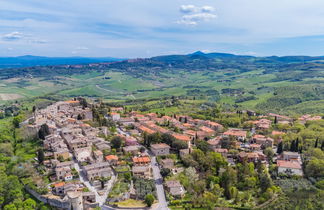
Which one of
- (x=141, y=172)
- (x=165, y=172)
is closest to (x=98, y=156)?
(x=141, y=172)

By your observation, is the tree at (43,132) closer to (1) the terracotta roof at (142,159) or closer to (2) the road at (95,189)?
(2) the road at (95,189)

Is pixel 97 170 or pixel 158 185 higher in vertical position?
pixel 97 170

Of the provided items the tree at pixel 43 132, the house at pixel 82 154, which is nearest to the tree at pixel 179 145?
the house at pixel 82 154

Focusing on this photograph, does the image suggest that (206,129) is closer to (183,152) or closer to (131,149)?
(183,152)

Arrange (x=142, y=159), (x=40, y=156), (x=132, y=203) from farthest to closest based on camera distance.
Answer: (x=142, y=159) → (x=40, y=156) → (x=132, y=203)

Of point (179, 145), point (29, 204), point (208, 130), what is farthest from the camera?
point (208, 130)

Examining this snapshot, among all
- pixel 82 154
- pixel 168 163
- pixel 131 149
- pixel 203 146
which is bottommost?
pixel 168 163
